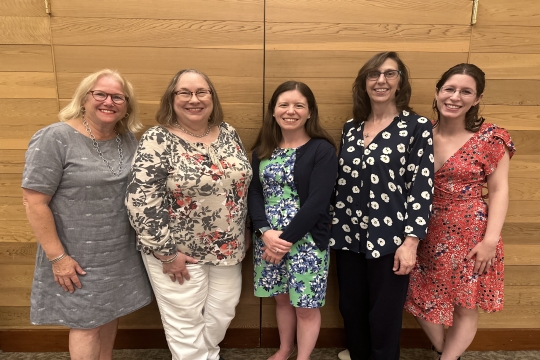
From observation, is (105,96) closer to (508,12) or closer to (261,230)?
(261,230)

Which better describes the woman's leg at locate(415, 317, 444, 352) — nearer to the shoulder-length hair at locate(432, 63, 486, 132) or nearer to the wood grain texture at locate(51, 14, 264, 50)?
the shoulder-length hair at locate(432, 63, 486, 132)

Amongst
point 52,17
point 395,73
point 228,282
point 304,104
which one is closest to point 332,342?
point 228,282

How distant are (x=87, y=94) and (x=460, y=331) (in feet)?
6.80

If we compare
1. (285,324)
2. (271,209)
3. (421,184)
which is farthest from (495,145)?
(285,324)

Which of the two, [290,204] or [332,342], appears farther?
[332,342]

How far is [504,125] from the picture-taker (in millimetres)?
1924

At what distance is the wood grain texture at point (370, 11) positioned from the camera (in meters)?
1.79

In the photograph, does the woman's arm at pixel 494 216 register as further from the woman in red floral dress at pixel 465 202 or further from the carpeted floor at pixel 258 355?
the carpeted floor at pixel 258 355

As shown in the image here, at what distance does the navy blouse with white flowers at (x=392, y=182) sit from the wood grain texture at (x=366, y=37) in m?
0.50

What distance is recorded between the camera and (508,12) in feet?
5.99

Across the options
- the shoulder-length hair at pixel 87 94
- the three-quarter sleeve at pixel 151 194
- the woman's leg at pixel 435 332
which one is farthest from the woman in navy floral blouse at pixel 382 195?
the shoulder-length hair at pixel 87 94

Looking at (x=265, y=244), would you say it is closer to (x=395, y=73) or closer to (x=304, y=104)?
(x=304, y=104)

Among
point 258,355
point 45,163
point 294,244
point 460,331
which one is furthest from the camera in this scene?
point 258,355

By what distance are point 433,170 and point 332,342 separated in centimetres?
127
